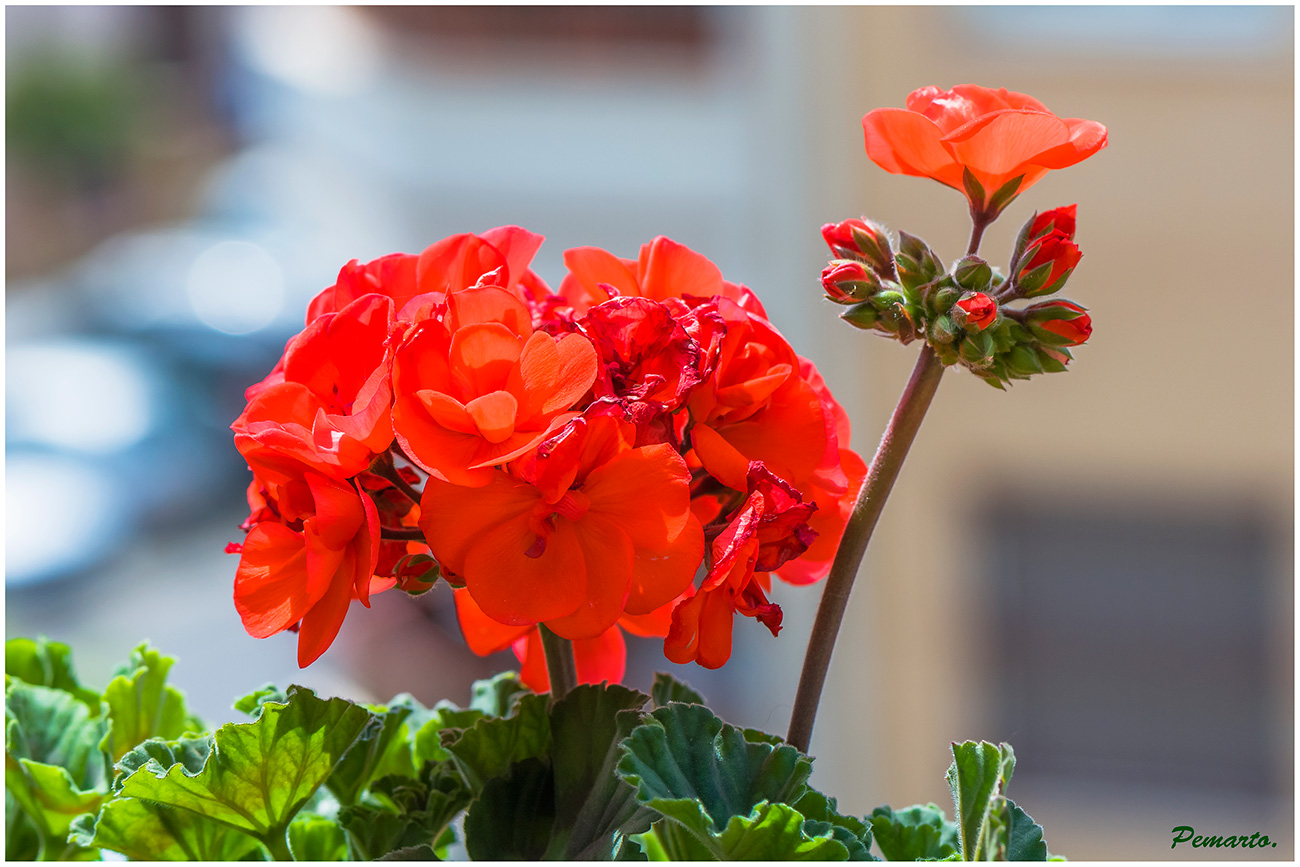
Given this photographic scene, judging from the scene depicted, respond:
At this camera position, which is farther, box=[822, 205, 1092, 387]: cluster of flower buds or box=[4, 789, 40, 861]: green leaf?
box=[4, 789, 40, 861]: green leaf

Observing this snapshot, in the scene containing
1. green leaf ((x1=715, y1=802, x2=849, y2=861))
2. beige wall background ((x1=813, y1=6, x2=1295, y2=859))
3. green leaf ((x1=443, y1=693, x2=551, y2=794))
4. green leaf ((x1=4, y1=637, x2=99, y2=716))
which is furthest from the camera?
beige wall background ((x1=813, y1=6, x2=1295, y2=859))

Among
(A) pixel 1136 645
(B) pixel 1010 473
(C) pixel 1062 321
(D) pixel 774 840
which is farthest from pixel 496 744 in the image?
(B) pixel 1010 473

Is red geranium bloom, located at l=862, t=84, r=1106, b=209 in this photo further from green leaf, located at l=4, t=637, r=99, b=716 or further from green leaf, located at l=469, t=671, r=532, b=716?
green leaf, located at l=4, t=637, r=99, b=716

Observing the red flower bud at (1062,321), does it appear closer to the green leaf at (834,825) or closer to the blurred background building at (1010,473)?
the green leaf at (834,825)

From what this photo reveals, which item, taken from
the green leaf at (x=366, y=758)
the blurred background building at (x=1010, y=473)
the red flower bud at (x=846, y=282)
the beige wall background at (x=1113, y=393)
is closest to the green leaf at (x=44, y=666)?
the green leaf at (x=366, y=758)

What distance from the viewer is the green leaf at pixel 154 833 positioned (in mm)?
383

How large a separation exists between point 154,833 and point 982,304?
306mm

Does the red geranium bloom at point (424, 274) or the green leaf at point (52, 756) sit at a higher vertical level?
the red geranium bloom at point (424, 274)

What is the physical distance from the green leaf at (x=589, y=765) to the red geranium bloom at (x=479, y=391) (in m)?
0.10

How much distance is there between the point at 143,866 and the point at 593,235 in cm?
529

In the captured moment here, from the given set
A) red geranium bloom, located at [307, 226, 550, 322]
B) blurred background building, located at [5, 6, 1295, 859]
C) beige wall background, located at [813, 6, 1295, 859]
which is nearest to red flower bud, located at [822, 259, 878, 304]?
red geranium bloom, located at [307, 226, 550, 322]

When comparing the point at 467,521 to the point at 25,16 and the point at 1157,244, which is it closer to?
the point at 1157,244

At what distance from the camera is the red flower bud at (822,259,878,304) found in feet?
1.23

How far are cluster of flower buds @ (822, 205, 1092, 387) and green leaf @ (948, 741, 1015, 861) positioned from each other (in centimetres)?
11
